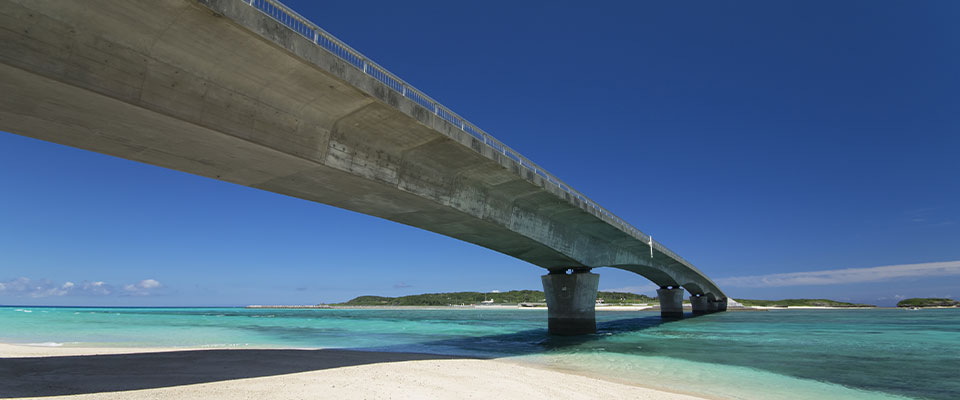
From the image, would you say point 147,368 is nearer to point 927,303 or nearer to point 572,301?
point 572,301

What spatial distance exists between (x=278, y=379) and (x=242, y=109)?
22.3 ft

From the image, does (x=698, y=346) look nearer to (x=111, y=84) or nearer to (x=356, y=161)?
(x=356, y=161)

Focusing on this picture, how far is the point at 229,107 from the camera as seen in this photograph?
10773 mm

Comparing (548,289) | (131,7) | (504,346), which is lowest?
(504,346)

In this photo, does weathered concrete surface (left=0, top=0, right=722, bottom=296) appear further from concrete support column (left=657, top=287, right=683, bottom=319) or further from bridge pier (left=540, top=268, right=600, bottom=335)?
concrete support column (left=657, top=287, right=683, bottom=319)

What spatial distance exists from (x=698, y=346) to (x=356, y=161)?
21.0m

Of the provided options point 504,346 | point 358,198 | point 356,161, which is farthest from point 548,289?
point 356,161

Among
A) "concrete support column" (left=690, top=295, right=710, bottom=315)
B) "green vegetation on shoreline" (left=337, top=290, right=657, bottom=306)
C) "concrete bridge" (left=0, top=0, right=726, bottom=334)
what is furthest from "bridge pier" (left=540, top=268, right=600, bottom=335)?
"green vegetation on shoreline" (left=337, top=290, right=657, bottom=306)

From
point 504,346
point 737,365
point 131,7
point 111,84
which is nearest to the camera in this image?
point 131,7

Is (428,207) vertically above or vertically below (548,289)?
above

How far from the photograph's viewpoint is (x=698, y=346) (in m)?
23.8

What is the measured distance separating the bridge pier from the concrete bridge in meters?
14.0

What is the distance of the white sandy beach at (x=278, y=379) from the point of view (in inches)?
350

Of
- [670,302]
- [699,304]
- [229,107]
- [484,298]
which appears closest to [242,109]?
[229,107]
